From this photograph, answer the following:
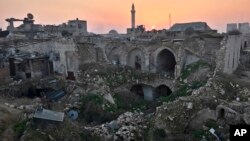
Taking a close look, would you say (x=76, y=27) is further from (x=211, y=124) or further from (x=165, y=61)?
(x=211, y=124)

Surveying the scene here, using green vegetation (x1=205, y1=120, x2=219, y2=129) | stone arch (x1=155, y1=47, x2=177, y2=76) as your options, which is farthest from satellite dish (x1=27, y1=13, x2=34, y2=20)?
green vegetation (x1=205, y1=120, x2=219, y2=129)

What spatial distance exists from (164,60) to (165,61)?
20cm

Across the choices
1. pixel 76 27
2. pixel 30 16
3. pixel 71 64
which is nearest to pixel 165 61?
pixel 71 64

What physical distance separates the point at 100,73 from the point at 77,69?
1879mm

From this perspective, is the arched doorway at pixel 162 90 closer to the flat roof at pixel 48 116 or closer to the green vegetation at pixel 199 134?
the green vegetation at pixel 199 134

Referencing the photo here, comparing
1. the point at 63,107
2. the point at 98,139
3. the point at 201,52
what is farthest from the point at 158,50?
the point at 98,139

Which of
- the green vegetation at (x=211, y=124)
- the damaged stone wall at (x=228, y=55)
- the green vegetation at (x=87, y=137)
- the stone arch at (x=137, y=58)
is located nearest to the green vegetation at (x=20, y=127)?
the green vegetation at (x=87, y=137)

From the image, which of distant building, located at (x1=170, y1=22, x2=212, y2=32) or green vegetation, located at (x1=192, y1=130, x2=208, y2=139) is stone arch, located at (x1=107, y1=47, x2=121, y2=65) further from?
distant building, located at (x1=170, y1=22, x2=212, y2=32)

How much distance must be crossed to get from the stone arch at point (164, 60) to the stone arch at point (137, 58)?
45.4 inches

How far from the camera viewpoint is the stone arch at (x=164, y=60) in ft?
57.9

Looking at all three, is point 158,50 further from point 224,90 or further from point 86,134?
point 86,134

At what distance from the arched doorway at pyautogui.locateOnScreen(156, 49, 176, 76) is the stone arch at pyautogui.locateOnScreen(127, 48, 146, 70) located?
1175 mm

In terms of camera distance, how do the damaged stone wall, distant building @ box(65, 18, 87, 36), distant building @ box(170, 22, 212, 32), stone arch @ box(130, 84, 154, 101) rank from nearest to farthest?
the damaged stone wall < stone arch @ box(130, 84, 154, 101) < distant building @ box(170, 22, 212, 32) < distant building @ box(65, 18, 87, 36)

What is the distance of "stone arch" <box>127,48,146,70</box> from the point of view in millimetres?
18688
